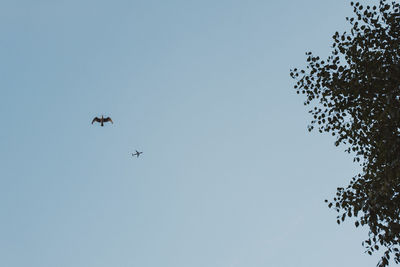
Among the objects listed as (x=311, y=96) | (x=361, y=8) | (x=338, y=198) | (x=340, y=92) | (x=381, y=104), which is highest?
(x=361, y=8)

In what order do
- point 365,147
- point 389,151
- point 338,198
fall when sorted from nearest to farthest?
point 389,151
point 338,198
point 365,147

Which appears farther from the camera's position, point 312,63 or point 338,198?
point 312,63

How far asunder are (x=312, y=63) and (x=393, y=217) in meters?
7.19

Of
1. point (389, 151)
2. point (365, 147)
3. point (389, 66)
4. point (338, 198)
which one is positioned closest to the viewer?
point (389, 151)

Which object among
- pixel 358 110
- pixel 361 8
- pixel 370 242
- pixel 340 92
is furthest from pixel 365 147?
pixel 361 8

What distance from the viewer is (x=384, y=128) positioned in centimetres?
1508

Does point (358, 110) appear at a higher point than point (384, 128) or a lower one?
higher

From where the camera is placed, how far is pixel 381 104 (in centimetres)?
1593

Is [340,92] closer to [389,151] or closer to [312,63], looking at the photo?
[312,63]

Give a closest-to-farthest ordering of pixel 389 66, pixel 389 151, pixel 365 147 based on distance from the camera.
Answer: pixel 389 151
pixel 389 66
pixel 365 147

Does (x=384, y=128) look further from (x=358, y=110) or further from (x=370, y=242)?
(x=370, y=242)

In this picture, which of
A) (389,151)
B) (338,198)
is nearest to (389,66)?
(389,151)

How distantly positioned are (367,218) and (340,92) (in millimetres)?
5049

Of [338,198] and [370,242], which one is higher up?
[338,198]
